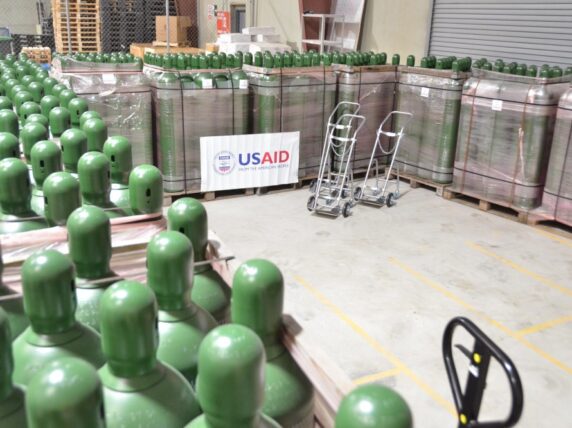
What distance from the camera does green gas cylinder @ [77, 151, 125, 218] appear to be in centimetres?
233

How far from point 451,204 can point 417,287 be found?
327 cm

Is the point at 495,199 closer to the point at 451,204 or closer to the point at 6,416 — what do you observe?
the point at 451,204

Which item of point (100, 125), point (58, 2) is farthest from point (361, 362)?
point (58, 2)

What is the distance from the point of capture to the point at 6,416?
1.15m

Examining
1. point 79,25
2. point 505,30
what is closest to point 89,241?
point 505,30

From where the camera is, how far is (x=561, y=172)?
738 centimetres

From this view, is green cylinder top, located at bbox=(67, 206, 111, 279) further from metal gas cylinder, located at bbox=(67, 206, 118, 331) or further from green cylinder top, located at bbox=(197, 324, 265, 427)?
green cylinder top, located at bbox=(197, 324, 265, 427)

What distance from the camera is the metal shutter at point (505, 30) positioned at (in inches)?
376

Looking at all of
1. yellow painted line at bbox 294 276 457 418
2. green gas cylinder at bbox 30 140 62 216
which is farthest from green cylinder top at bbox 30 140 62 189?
yellow painted line at bbox 294 276 457 418

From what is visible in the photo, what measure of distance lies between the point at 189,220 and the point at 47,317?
0.65m

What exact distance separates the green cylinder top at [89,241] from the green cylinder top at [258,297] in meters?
0.51

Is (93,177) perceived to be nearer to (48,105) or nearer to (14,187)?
(14,187)

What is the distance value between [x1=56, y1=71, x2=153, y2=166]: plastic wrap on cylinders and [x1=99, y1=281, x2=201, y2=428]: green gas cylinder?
686cm

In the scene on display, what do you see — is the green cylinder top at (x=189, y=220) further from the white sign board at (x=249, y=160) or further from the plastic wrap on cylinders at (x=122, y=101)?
the white sign board at (x=249, y=160)
